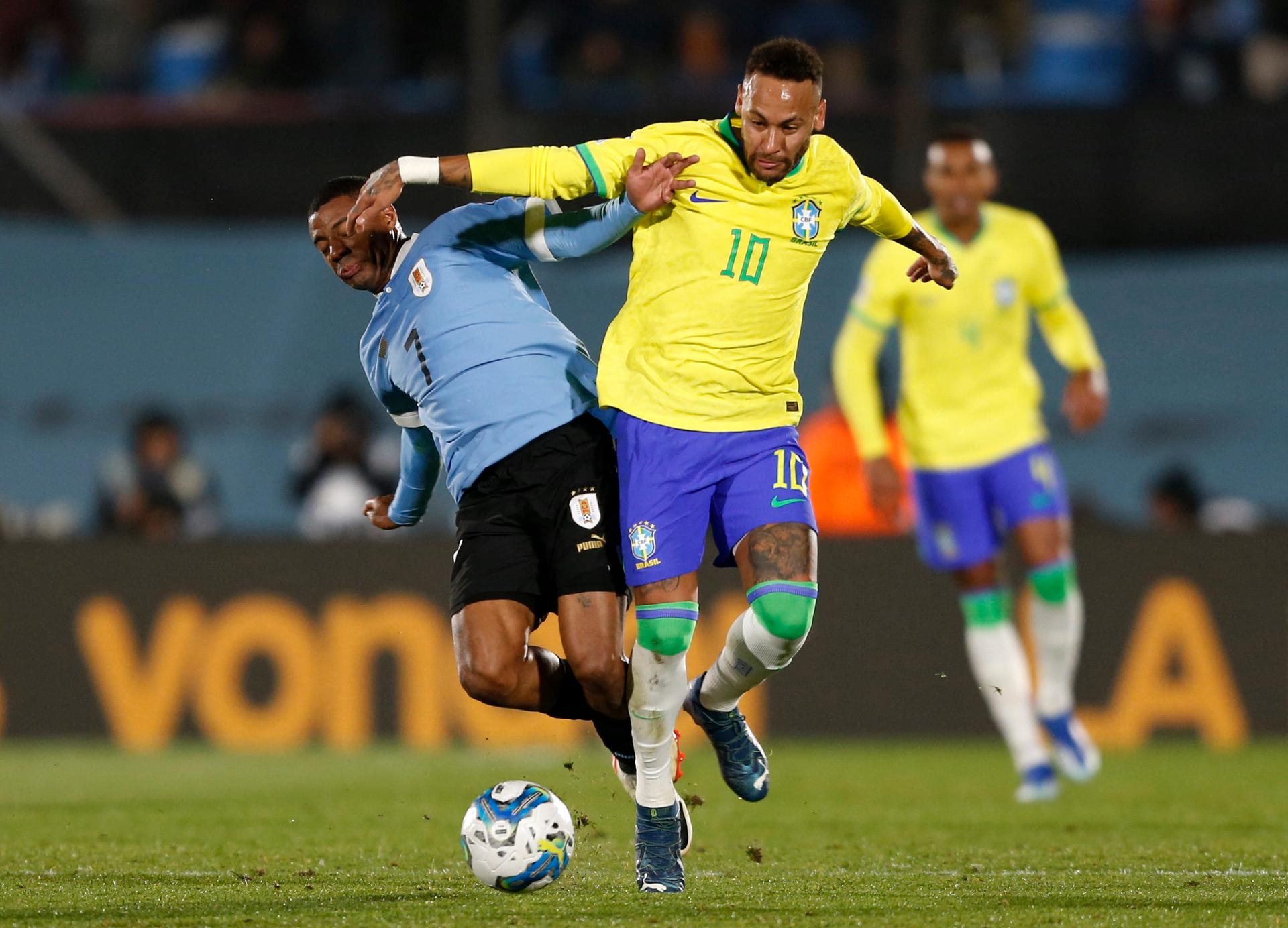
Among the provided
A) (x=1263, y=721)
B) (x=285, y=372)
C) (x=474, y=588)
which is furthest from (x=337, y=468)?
(x=474, y=588)

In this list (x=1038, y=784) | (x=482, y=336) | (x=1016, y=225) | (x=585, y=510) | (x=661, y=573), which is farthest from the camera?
(x=1016, y=225)

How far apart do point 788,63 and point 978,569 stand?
379cm

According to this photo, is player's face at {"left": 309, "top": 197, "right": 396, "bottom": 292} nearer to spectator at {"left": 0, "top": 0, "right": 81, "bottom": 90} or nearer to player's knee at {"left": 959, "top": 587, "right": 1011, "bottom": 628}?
player's knee at {"left": 959, "top": 587, "right": 1011, "bottom": 628}

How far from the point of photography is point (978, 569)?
8.95 m

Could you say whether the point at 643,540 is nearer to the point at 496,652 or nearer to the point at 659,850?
the point at 496,652

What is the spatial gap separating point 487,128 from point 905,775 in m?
6.03

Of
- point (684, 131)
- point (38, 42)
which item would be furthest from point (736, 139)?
point (38, 42)

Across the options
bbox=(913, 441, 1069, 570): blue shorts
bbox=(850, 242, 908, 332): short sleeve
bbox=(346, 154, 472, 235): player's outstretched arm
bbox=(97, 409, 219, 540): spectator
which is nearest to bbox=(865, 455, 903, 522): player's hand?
bbox=(913, 441, 1069, 570): blue shorts

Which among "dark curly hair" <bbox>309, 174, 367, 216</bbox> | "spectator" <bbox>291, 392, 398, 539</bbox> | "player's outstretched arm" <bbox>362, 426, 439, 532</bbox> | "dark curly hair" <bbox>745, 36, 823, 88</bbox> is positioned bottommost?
"spectator" <bbox>291, 392, 398, 539</bbox>

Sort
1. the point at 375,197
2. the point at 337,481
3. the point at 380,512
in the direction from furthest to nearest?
the point at 337,481
the point at 380,512
the point at 375,197

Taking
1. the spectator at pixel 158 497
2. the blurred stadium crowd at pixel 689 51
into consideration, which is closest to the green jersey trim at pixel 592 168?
the spectator at pixel 158 497

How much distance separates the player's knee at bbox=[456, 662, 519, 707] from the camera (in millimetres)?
5949

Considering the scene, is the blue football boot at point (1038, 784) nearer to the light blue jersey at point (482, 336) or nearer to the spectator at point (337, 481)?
the light blue jersey at point (482, 336)

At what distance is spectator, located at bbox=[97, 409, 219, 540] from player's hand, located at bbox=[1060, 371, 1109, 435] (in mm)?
5571
